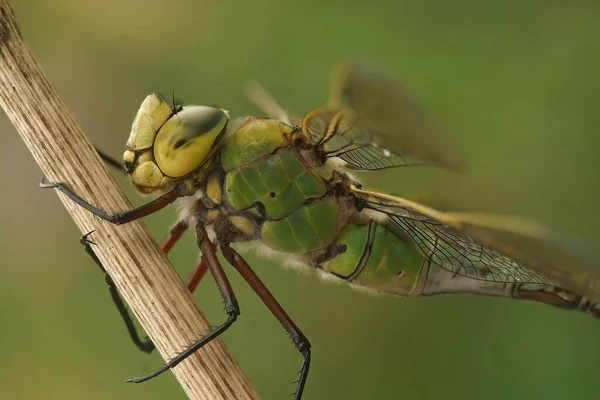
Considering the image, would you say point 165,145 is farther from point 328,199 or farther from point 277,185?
point 328,199

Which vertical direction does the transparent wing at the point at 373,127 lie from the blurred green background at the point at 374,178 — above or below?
above

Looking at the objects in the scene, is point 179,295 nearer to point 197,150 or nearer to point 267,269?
point 197,150

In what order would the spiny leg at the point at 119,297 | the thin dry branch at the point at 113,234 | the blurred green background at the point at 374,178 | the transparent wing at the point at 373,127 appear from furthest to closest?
the blurred green background at the point at 374,178, the spiny leg at the point at 119,297, the transparent wing at the point at 373,127, the thin dry branch at the point at 113,234

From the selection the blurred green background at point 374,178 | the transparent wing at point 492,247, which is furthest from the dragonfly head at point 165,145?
the blurred green background at point 374,178

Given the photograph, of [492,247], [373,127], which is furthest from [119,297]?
[492,247]

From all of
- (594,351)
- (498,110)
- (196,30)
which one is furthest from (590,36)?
(196,30)

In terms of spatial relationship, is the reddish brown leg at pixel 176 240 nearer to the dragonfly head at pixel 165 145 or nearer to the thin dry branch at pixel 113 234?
the dragonfly head at pixel 165 145

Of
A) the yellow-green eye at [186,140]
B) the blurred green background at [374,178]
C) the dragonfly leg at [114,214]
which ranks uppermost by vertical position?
the yellow-green eye at [186,140]

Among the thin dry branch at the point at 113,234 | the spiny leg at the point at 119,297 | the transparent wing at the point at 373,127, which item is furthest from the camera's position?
the spiny leg at the point at 119,297
